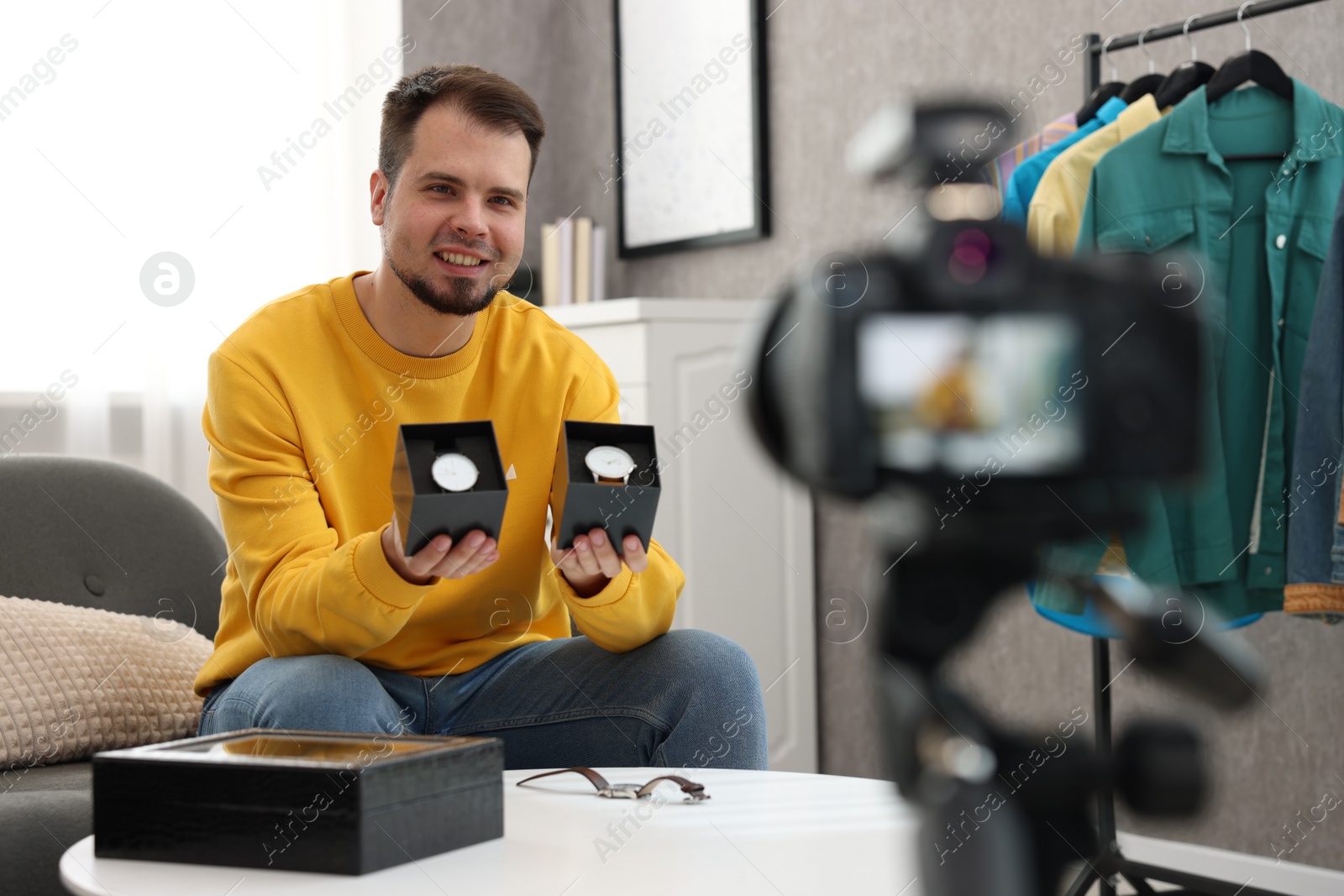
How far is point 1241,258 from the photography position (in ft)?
5.80

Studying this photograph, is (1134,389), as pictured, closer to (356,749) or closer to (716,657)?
(356,749)

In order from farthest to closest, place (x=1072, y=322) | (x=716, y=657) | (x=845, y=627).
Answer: (x=845, y=627), (x=716, y=657), (x=1072, y=322)

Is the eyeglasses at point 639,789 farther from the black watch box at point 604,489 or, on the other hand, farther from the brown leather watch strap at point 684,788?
the black watch box at point 604,489

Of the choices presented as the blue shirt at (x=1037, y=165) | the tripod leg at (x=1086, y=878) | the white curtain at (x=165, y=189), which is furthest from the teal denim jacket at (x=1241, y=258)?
the white curtain at (x=165, y=189)

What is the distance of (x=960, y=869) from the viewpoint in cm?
33

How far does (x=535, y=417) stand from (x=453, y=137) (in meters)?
0.38

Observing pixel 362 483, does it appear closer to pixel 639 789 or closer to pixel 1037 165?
pixel 639 789

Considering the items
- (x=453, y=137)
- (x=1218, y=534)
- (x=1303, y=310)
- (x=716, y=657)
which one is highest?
(x=453, y=137)

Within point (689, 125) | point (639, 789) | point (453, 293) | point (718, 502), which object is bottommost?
point (639, 789)

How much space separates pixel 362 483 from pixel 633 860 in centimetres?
77

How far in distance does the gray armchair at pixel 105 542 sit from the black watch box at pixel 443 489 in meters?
0.68

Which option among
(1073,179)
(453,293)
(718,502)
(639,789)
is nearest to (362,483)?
(453,293)

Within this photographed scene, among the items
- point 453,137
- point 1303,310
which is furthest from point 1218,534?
point 453,137

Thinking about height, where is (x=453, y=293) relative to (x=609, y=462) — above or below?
above
